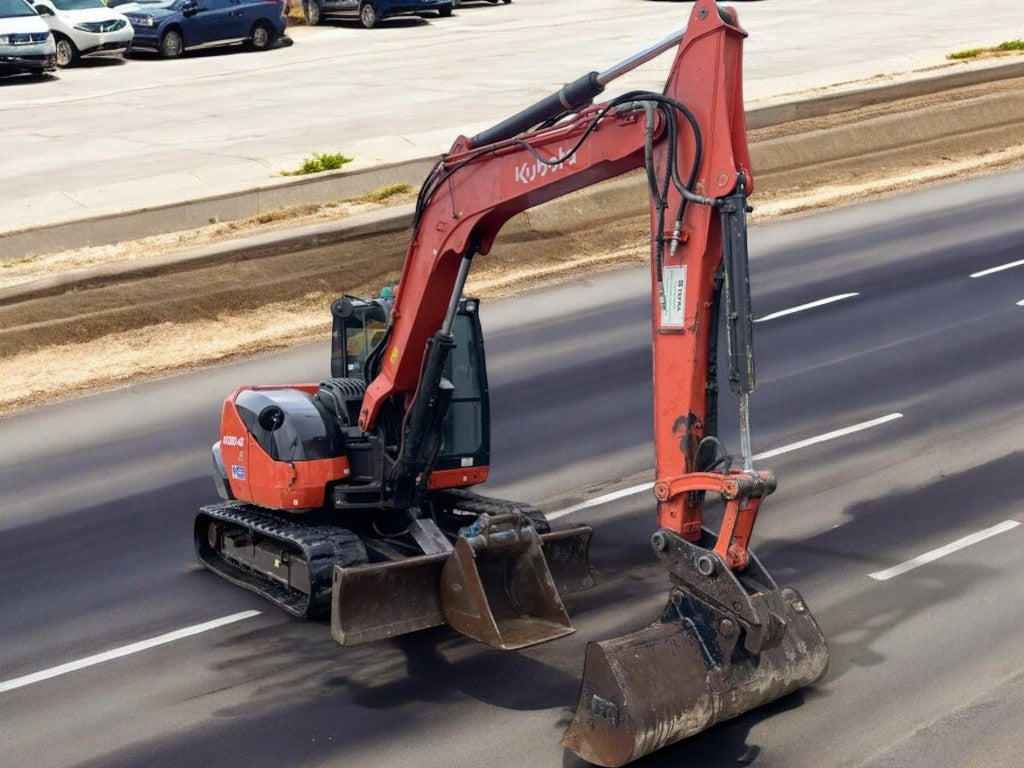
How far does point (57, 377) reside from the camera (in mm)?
18391

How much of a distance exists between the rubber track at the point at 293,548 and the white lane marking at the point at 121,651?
0.39m

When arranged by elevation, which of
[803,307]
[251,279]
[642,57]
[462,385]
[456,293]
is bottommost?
[803,307]

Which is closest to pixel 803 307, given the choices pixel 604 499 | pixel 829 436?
pixel 829 436

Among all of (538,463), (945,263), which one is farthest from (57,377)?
(945,263)

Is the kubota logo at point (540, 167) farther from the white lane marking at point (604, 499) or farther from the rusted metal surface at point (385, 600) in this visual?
the white lane marking at point (604, 499)

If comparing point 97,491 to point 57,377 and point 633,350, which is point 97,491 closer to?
point 57,377

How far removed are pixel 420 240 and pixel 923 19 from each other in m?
35.6

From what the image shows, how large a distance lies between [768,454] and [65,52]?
28.9 m

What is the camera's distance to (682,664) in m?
9.28

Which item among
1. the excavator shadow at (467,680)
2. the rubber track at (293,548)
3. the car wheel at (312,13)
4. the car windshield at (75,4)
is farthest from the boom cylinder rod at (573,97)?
the car wheel at (312,13)

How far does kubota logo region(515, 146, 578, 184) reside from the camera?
992 centimetres

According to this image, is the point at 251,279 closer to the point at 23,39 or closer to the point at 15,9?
the point at 15,9

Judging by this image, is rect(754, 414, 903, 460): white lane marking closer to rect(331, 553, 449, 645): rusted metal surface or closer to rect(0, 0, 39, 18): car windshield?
rect(331, 553, 449, 645): rusted metal surface

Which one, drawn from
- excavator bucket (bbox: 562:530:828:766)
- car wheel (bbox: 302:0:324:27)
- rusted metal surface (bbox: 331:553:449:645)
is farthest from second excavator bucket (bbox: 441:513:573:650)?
car wheel (bbox: 302:0:324:27)
